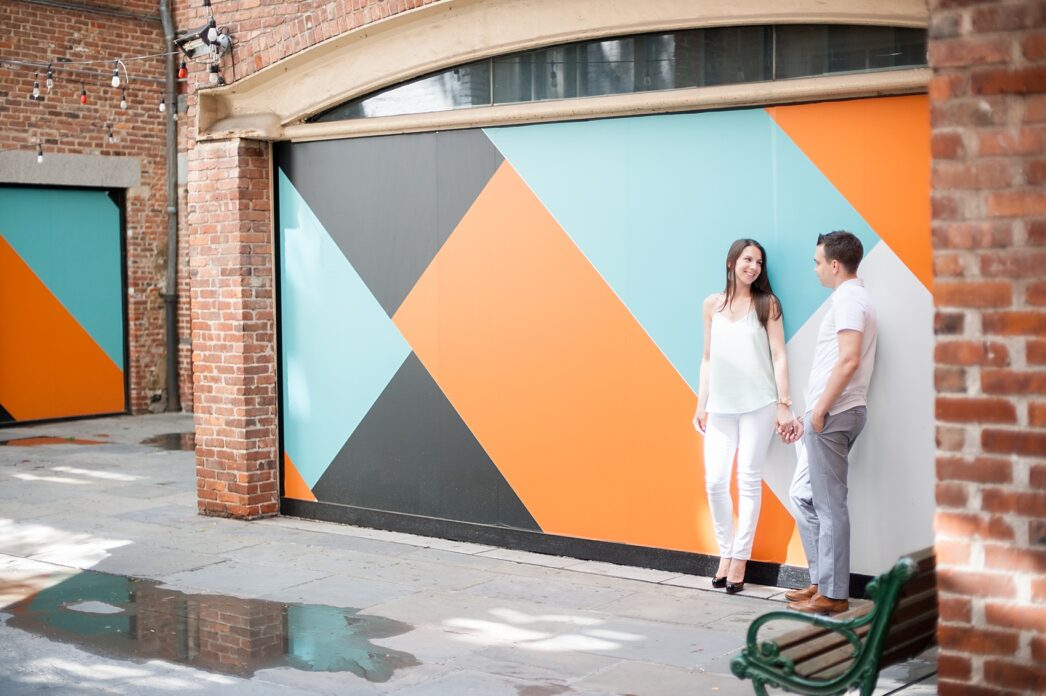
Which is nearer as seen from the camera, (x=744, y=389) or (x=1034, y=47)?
(x=1034, y=47)

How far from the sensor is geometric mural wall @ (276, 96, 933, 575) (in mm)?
6918

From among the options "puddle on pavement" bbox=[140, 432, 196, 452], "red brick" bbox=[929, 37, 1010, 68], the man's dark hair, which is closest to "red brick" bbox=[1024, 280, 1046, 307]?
"red brick" bbox=[929, 37, 1010, 68]

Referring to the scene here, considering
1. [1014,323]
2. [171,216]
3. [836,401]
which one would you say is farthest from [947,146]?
[171,216]

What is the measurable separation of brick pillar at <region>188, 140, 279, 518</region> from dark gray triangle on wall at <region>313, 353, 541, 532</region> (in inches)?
24.6

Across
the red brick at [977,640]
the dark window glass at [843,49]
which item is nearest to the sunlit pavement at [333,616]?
the red brick at [977,640]

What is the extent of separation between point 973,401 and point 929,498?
3040 mm

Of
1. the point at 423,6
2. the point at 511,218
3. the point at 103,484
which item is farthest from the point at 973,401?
the point at 103,484

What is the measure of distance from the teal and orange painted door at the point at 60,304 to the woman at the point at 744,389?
452 inches

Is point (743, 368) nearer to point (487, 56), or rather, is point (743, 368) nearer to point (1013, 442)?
point (487, 56)

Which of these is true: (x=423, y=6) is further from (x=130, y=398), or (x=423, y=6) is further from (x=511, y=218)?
(x=130, y=398)

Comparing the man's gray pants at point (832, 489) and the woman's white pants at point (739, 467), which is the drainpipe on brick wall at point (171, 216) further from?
the man's gray pants at point (832, 489)

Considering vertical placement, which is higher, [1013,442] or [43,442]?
[1013,442]

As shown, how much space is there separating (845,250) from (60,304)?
491 inches

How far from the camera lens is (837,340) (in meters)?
6.70
